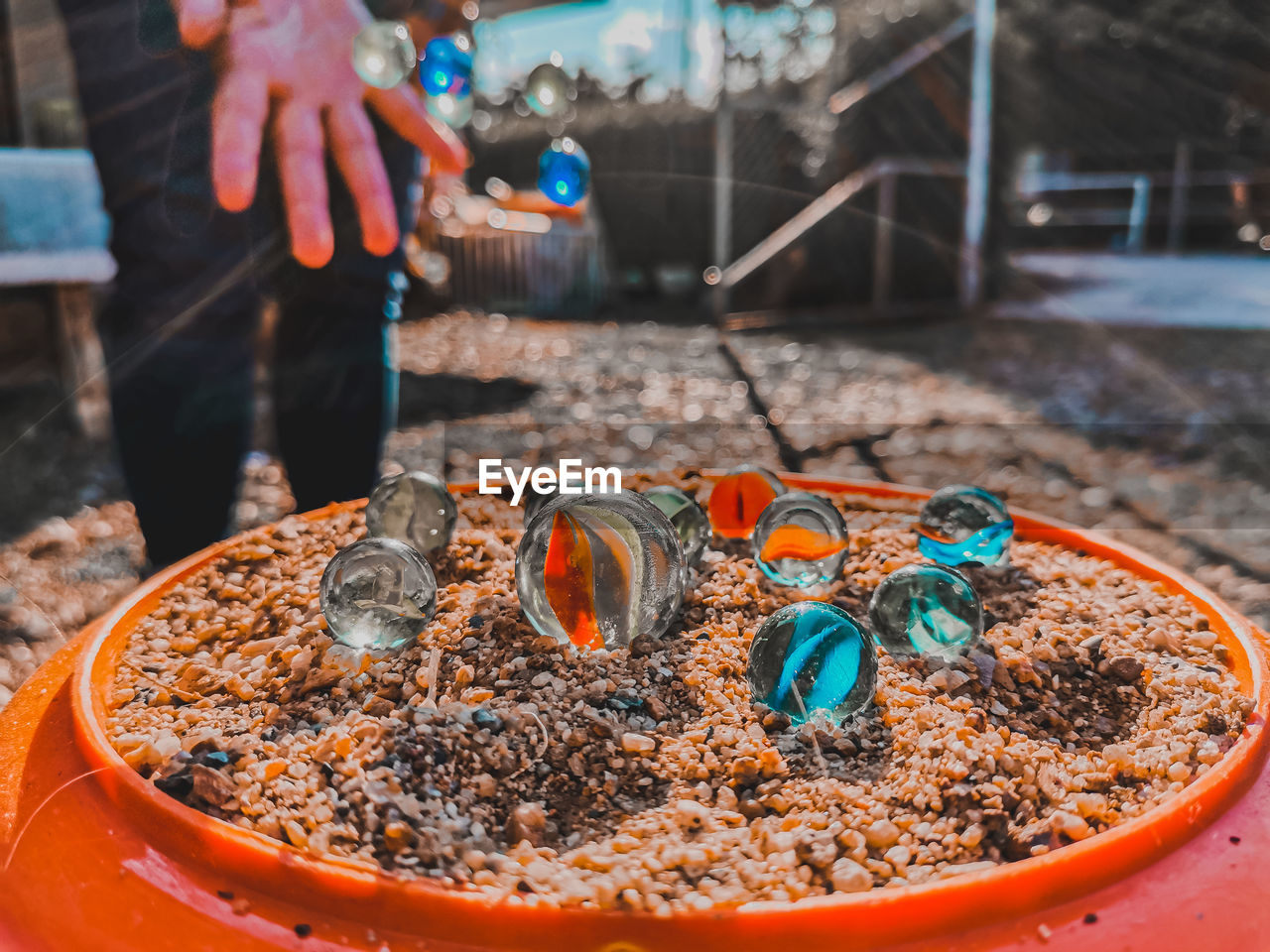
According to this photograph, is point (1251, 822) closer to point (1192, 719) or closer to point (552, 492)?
point (1192, 719)

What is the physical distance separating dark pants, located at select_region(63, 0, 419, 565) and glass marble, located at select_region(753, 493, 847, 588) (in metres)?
0.64

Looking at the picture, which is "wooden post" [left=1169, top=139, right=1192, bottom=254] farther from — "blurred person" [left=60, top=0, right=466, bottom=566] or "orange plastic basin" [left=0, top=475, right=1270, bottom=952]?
"orange plastic basin" [left=0, top=475, right=1270, bottom=952]

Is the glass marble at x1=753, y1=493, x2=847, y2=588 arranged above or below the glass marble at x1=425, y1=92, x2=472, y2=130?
below

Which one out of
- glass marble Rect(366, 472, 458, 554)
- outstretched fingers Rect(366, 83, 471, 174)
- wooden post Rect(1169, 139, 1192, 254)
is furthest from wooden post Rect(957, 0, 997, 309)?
glass marble Rect(366, 472, 458, 554)

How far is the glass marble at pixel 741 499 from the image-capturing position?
102cm

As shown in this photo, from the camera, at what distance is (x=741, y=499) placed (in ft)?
3.38

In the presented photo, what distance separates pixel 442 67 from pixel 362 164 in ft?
0.70

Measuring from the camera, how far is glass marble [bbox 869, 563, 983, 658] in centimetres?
75

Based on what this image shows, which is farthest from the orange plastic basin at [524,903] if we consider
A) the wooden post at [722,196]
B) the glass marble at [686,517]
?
the wooden post at [722,196]

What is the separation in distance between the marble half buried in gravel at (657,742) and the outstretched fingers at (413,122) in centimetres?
46

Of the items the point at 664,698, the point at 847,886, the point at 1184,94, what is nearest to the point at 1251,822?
the point at 847,886

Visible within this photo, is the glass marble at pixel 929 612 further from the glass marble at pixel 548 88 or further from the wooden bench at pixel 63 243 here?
the wooden bench at pixel 63 243

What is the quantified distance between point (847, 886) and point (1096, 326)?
4798mm

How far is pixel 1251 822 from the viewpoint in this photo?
0.54m
